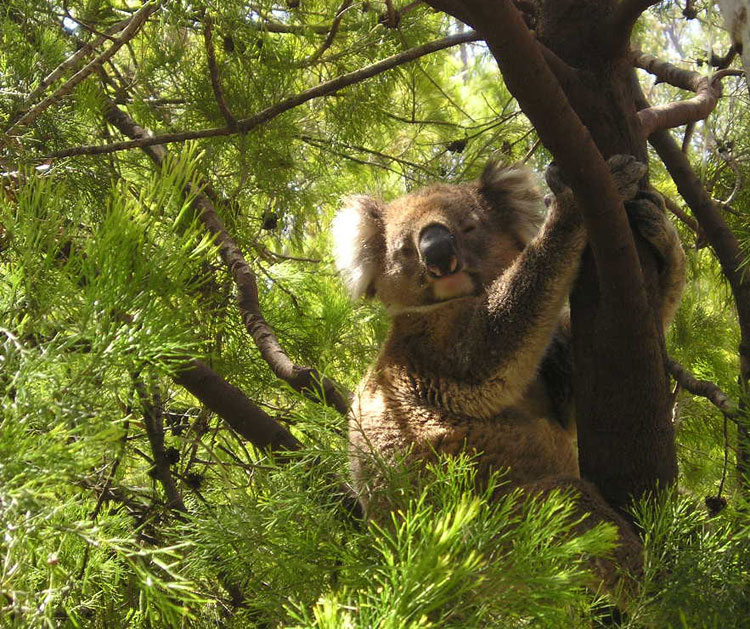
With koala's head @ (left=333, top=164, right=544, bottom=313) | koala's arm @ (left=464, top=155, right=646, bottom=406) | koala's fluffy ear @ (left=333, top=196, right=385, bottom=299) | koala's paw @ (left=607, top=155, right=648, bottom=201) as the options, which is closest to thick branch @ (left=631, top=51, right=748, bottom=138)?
koala's paw @ (left=607, top=155, right=648, bottom=201)

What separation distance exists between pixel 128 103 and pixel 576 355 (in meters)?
2.14

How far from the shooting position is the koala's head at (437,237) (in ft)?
7.89

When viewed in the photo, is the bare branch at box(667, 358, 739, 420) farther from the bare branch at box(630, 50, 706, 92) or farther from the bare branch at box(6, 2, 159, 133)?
the bare branch at box(6, 2, 159, 133)

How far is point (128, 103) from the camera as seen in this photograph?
3.02m

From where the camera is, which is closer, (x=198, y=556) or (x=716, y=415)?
(x=198, y=556)

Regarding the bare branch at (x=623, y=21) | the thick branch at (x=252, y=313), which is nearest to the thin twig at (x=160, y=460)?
the thick branch at (x=252, y=313)

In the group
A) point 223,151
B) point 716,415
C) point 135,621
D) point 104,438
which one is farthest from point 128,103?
point 716,415

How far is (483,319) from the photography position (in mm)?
2127

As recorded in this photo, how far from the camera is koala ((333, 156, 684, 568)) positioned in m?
1.91

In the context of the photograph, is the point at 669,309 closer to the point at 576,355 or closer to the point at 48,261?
the point at 576,355

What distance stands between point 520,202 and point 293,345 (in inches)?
40.1

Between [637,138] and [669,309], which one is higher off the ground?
[637,138]

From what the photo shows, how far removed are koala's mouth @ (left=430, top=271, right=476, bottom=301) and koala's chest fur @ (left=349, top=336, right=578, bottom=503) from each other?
0.29 metres

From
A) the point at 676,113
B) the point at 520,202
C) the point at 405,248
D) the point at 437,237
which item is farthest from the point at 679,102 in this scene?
the point at 405,248
